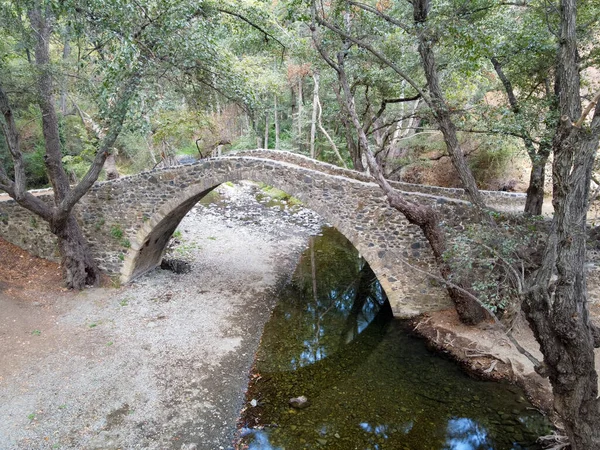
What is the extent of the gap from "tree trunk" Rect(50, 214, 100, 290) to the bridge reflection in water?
18.8 ft

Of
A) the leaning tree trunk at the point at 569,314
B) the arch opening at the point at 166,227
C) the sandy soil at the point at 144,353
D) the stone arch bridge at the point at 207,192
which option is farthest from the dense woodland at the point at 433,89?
the arch opening at the point at 166,227

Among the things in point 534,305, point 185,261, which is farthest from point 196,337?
point 534,305

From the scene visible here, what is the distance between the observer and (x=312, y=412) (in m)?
7.17

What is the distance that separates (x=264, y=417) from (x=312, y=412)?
0.89m

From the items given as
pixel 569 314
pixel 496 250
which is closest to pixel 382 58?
pixel 496 250

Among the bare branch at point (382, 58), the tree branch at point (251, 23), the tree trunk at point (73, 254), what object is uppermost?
the tree branch at point (251, 23)

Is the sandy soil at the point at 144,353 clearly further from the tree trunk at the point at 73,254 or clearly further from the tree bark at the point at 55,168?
the tree bark at the point at 55,168

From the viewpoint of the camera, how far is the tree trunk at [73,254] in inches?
422

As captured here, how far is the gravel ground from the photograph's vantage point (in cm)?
653

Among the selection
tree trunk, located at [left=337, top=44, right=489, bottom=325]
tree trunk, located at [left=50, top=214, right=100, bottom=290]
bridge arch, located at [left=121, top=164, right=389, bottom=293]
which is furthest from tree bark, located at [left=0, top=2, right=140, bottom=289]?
tree trunk, located at [left=337, top=44, right=489, bottom=325]

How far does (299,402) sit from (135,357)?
3.82 metres

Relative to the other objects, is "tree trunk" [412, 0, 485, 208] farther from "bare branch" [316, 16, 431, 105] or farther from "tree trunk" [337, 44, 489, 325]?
"tree trunk" [337, 44, 489, 325]

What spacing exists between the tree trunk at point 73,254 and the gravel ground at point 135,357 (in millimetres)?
483

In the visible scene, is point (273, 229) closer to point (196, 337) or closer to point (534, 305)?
point (196, 337)
